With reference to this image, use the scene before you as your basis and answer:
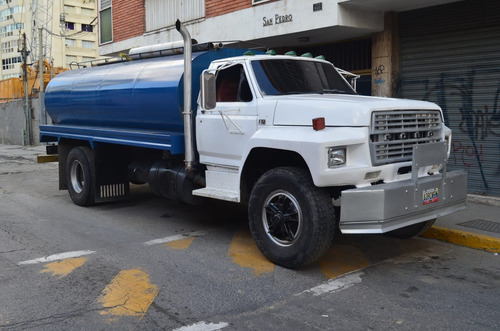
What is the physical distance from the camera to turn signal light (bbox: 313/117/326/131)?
5.16 metres

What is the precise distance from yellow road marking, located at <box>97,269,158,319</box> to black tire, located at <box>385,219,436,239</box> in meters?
3.33

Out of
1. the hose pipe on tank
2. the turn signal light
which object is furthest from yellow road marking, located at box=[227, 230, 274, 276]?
the turn signal light

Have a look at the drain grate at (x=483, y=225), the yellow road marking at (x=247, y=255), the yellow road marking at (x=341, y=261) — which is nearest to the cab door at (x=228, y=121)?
the yellow road marking at (x=247, y=255)

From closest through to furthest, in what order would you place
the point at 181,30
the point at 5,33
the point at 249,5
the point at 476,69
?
1. the point at 181,30
2. the point at 476,69
3. the point at 249,5
4. the point at 5,33

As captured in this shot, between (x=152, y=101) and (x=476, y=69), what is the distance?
5.84 metres

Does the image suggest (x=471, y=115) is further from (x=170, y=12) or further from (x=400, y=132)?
(x=170, y=12)

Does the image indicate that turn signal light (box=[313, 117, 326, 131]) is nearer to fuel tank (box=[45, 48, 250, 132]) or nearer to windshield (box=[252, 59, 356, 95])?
windshield (box=[252, 59, 356, 95])

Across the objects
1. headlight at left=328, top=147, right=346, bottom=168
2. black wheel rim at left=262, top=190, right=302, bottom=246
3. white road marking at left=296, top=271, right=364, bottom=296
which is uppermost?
headlight at left=328, top=147, right=346, bottom=168

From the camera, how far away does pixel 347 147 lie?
16.8 ft

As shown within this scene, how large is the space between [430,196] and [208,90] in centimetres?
285

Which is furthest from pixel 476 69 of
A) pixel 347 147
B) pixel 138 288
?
pixel 138 288

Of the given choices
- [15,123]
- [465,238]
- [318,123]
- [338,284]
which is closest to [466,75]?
[465,238]

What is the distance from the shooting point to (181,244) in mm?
6625

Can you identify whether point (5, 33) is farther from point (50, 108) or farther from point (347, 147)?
point (347, 147)
